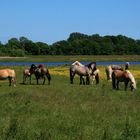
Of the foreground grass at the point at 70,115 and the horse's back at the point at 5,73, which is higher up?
the horse's back at the point at 5,73

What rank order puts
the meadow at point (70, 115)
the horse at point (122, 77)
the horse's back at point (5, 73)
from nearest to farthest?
the meadow at point (70, 115), the horse at point (122, 77), the horse's back at point (5, 73)

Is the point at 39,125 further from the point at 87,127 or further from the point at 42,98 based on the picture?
the point at 42,98

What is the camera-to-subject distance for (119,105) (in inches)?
859

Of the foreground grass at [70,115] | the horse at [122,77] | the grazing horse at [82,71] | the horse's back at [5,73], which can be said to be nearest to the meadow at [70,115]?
the foreground grass at [70,115]

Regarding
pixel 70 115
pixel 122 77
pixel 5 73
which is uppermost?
pixel 5 73

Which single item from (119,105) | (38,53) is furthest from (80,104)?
(38,53)

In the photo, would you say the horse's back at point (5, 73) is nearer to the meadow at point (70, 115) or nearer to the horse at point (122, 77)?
the meadow at point (70, 115)

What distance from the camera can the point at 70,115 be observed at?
18203mm

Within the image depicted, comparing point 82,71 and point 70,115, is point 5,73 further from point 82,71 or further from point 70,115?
point 70,115

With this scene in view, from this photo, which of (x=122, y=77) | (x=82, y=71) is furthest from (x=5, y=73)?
(x=122, y=77)

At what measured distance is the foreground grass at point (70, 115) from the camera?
13789mm

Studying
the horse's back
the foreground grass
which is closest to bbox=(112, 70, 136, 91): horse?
the foreground grass

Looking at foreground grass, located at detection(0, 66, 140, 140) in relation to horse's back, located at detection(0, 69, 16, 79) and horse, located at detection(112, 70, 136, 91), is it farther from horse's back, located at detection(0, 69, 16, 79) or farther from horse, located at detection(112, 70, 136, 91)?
horse's back, located at detection(0, 69, 16, 79)

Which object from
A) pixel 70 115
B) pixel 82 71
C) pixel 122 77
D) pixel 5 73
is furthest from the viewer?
pixel 82 71
